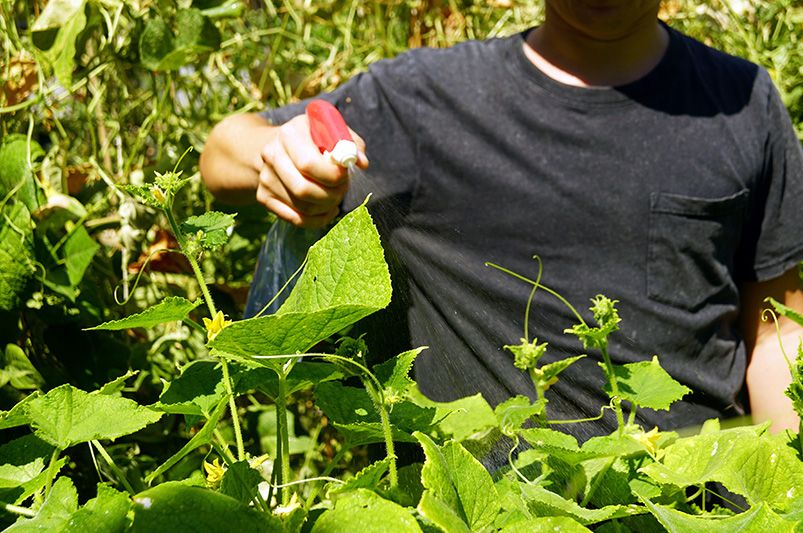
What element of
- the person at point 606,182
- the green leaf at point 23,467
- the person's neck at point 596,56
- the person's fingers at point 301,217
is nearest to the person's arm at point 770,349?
the person at point 606,182

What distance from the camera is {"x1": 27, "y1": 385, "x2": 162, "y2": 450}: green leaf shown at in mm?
445

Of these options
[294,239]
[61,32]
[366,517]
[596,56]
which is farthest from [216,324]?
[596,56]

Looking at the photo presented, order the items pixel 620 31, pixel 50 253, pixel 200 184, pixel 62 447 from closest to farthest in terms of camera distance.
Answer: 1. pixel 62 447
2. pixel 50 253
3. pixel 620 31
4. pixel 200 184

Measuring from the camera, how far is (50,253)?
1.09 meters

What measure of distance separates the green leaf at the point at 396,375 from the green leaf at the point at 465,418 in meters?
0.05

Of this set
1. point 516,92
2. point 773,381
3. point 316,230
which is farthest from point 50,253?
point 773,381

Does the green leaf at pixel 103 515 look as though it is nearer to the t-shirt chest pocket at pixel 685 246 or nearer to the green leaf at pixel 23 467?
the green leaf at pixel 23 467

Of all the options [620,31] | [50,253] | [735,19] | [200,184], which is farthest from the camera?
[735,19]

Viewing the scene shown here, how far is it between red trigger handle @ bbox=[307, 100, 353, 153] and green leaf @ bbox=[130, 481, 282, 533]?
47 cm

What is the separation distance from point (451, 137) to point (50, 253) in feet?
1.79

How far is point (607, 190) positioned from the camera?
126 centimetres

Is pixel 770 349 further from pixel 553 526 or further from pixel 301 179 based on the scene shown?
pixel 553 526

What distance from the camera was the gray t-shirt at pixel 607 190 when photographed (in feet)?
4.05

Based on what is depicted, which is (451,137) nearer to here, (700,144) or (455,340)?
(700,144)
